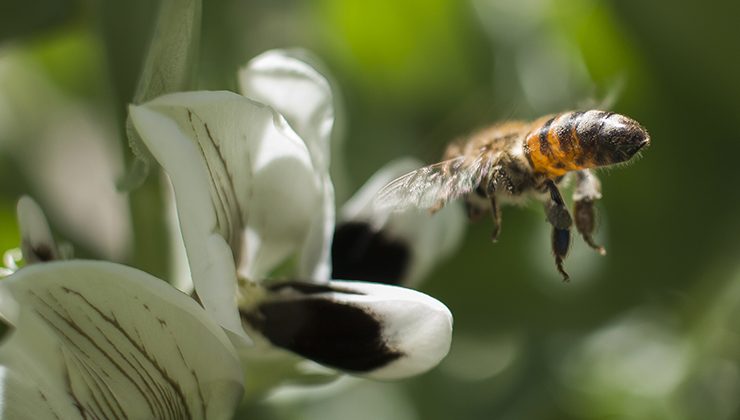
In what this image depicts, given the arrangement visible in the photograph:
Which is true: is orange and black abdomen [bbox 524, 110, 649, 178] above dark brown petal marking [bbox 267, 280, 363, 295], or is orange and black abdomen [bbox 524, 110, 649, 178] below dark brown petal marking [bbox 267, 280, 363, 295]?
above

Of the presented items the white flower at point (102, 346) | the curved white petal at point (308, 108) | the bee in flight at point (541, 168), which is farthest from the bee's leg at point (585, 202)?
the white flower at point (102, 346)

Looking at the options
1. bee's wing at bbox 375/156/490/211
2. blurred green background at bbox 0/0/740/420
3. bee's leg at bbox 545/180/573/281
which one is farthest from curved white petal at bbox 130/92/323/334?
blurred green background at bbox 0/0/740/420

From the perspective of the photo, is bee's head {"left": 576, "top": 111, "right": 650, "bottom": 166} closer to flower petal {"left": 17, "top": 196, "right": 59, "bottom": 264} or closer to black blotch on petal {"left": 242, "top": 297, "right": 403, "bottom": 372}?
black blotch on petal {"left": 242, "top": 297, "right": 403, "bottom": 372}

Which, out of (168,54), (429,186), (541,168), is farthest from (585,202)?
(168,54)

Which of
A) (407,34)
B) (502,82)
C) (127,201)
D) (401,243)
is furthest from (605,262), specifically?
(127,201)

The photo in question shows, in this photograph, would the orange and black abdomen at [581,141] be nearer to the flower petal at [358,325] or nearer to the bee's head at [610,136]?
the bee's head at [610,136]
